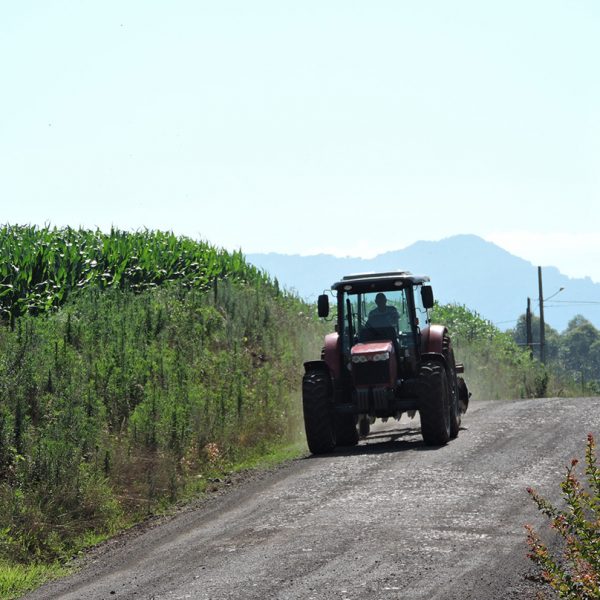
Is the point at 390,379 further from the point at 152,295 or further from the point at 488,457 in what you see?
the point at 152,295

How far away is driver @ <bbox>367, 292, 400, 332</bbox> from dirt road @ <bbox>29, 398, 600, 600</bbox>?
6.61ft

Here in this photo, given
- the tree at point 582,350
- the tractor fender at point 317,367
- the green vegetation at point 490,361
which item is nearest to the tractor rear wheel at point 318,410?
the tractor fender at point 317,367

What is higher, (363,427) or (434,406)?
(434,406)

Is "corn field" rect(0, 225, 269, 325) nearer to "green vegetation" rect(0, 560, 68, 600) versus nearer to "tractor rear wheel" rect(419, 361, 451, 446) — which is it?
"tractor rear wheel" rect(419, 361, 451, 446)

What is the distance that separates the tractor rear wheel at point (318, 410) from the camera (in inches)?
658

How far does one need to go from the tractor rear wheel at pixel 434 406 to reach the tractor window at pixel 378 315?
105 cm

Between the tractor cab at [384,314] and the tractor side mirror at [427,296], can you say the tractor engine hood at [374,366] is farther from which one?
the tractor side mirror at [427,296]

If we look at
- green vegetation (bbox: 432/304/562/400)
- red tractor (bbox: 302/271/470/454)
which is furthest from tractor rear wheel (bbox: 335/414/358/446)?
green vegetation (bbox: 432/304/562/400)

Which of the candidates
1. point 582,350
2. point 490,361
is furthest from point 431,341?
point 582,350

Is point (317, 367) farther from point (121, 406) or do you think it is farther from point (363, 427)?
point (121, 406)

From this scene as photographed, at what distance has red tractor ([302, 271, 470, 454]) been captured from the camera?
1653 cm

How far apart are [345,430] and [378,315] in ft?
6.57

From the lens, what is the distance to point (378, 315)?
56.9ft

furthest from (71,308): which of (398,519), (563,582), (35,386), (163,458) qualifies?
(563,582)
